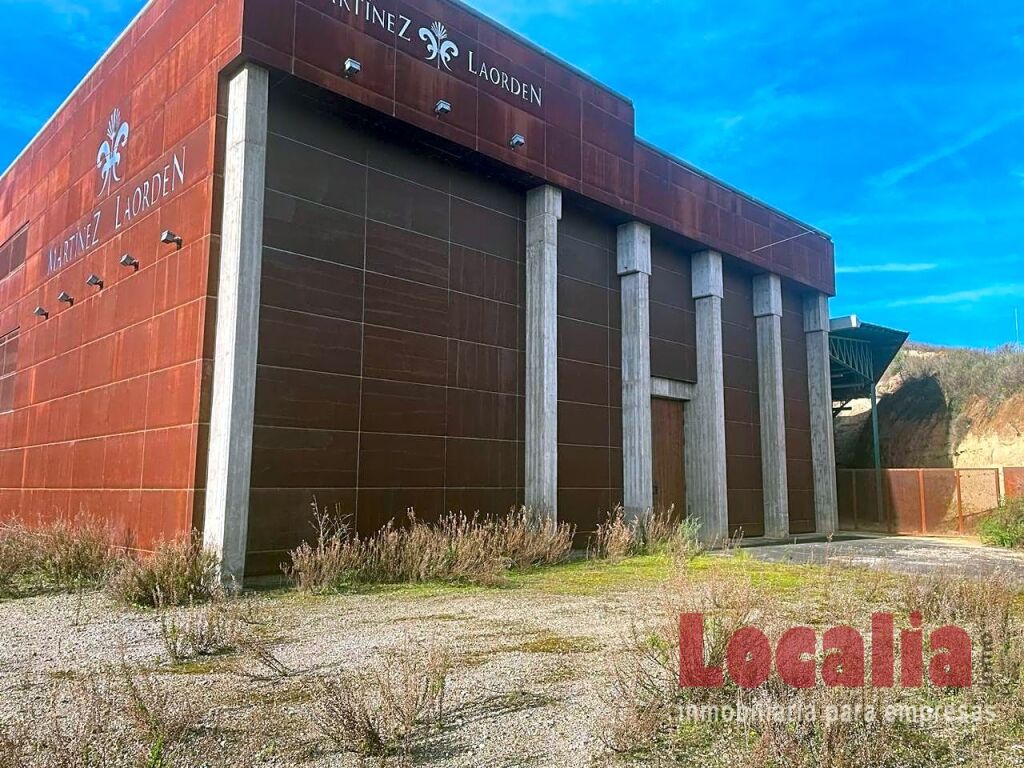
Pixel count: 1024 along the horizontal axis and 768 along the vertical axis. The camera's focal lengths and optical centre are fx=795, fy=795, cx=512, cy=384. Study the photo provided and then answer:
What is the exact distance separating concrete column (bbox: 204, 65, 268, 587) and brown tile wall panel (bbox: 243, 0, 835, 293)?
966 mm

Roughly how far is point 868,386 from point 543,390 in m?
18.7

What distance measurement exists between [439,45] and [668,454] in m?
11.2

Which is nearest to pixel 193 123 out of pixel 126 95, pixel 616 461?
pixel 126 95

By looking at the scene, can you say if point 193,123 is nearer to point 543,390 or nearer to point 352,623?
point 543,390

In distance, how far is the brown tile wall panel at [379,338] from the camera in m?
12.6

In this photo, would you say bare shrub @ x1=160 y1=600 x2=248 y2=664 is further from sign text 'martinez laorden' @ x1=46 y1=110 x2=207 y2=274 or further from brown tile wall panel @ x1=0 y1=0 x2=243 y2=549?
sign text 'martinez laorden' @ x1=46 y1=110 x2=207 y2=274

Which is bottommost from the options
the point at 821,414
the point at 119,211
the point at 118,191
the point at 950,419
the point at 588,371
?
the point at 821,414

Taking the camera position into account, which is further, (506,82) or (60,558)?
(506,82)

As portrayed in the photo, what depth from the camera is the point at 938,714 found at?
5.17 meters

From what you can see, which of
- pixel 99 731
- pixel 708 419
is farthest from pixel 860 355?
pixel 99 731

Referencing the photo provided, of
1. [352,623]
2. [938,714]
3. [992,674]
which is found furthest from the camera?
[352,623]

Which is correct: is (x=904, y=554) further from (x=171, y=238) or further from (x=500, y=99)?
(x=171, y=238)

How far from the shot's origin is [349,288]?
44.6 ft

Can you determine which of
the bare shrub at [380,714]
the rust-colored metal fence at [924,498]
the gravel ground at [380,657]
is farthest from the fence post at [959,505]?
the bare shrub at [380,714]
